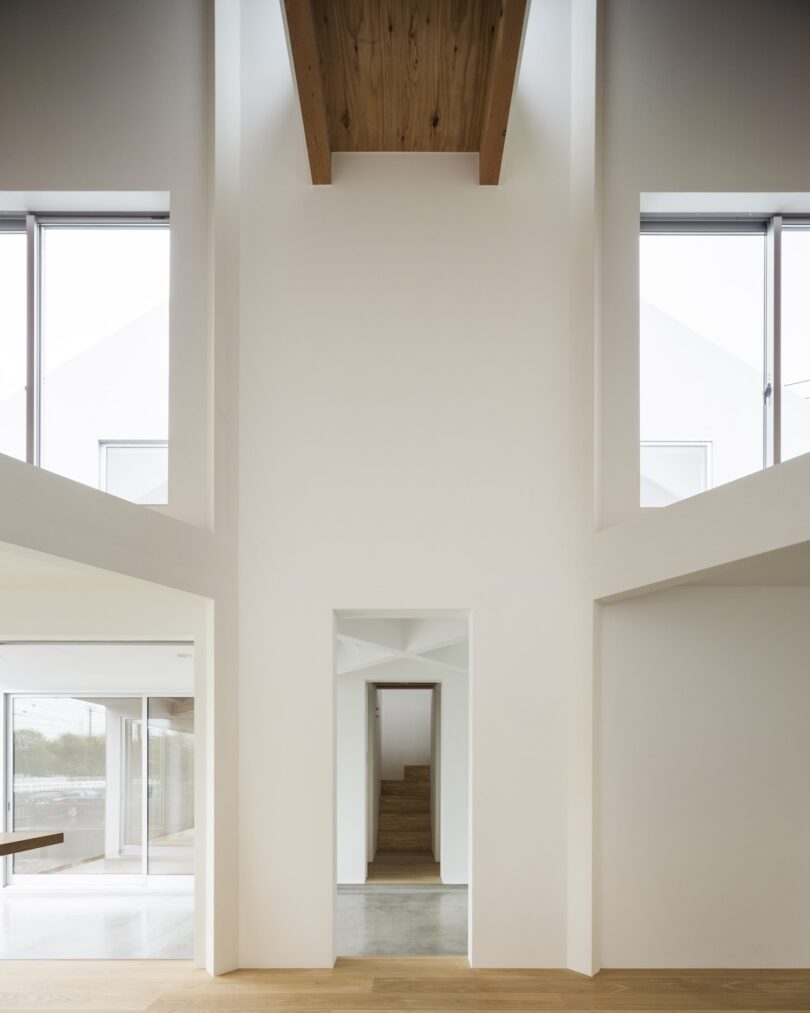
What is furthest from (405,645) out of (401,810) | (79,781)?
(401,810)

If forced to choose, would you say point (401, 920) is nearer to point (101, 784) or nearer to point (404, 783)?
point (101, 784)

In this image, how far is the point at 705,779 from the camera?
4.53 metres

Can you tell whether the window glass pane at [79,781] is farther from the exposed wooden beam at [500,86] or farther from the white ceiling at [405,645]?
the exposed wooden beam at [500,86]

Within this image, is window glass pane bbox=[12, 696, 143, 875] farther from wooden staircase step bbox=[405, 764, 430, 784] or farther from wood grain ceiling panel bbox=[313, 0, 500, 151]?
wooden staircase step bbox=[405, 764, 430, 784]

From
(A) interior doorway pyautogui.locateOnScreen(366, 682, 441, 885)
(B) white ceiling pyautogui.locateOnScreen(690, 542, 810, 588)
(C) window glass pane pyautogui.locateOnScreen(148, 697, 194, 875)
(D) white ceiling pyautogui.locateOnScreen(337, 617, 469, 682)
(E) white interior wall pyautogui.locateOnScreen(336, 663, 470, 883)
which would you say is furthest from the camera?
(A) interior doorway pyautogui.locateOnScreen(366, 682, 441, 885)

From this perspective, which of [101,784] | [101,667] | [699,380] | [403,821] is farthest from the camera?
[403,821]

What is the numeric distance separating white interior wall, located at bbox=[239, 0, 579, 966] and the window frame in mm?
728

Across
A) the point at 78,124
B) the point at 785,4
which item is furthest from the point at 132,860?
the point at 785,4

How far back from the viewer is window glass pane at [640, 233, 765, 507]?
4785mm

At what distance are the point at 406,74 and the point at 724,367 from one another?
2379mm

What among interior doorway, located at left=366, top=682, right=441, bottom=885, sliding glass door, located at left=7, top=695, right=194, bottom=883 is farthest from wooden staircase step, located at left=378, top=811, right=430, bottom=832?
sliding glass door, located at left=7, top=695, right=194, bottom=883

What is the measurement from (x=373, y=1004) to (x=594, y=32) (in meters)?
5.23

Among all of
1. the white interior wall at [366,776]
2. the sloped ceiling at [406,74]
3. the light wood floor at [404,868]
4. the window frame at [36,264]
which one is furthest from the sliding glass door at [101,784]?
the sloped ceiling at [406,74]

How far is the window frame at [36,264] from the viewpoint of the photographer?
467cm
